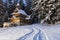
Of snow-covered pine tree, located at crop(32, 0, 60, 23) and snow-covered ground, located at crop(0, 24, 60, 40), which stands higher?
snow-covered pine tree, located at crop(32, 0, 60, 23)

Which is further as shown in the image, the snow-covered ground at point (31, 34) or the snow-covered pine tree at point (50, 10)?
the snow-covered pine tree at point (50, 10)

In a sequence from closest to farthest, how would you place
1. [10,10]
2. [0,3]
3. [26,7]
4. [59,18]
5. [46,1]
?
[59,18], [46,1], [0,3], [10,10], [26,7]

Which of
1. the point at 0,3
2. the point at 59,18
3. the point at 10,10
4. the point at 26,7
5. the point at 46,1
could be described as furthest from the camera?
the point at 26,7

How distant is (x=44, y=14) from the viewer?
32.5m

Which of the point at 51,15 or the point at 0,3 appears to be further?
the point at 0,3

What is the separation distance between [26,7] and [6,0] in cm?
765

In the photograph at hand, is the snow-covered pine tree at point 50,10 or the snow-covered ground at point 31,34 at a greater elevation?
the snow-covered pine tree at point 50,10

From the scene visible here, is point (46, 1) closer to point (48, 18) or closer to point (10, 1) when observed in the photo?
point (48, 18)

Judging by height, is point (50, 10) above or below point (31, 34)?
above

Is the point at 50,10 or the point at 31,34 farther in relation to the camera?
the point at 50,10

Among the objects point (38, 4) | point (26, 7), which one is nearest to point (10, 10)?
point (26, 7)

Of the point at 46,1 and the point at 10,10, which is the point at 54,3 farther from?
the point at 10,10

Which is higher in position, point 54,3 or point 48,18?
point 54,3

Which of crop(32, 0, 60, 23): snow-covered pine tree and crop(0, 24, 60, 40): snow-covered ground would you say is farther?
crop(32, 0, 60, 23): snow-covered pine tree
